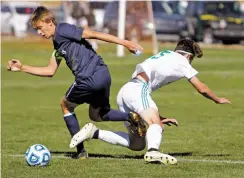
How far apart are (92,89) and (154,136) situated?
98cm

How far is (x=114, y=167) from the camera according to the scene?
968 cm

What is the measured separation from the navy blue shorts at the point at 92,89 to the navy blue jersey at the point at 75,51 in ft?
0.23

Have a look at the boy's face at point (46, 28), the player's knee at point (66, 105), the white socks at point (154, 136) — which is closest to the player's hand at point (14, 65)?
the boy's face at point (46, 28)

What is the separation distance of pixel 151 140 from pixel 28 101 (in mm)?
9574

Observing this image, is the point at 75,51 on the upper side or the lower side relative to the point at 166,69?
upper

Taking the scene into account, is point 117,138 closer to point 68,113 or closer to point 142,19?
point 68,113

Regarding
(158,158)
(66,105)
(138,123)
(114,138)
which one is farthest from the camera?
(114,138)

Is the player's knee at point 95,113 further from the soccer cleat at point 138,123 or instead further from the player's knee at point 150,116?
the player's knee at point 150,116

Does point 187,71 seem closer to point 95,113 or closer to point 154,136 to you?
point 154,136

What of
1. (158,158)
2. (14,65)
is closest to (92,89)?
(14,65)

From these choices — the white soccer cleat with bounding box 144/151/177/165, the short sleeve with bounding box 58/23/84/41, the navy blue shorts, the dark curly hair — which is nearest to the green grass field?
the white soccer cleat with bounding box 144/151/177/165

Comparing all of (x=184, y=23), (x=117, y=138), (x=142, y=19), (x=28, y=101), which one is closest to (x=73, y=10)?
(x=142, y=19)

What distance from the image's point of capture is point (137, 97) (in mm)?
10078

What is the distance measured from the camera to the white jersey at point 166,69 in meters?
10.0
